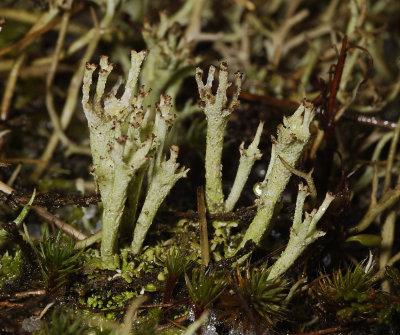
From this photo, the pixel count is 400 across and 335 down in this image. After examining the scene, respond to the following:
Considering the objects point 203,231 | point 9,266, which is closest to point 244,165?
point 203,231

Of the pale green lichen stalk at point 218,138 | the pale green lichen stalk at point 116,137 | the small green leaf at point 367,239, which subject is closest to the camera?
the pale green lichen stalk at point 116,137

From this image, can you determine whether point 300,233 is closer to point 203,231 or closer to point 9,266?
point 203,231

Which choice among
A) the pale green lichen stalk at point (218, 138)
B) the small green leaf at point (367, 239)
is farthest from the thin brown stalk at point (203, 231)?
the small green leaf at point (367, 239)

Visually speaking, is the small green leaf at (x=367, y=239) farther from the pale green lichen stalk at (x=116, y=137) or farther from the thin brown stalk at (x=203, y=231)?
the pale green lichen stalk at (x=116, y=137)

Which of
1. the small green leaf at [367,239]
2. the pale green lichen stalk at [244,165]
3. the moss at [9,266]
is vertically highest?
the pale green lichen stalk at [244,165]

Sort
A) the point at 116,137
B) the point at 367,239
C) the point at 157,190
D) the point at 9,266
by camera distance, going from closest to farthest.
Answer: the point at 116,137 → the point at 157,190 → the point at 9,266 → the point at 367,239

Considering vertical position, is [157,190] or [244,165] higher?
[244,165]
